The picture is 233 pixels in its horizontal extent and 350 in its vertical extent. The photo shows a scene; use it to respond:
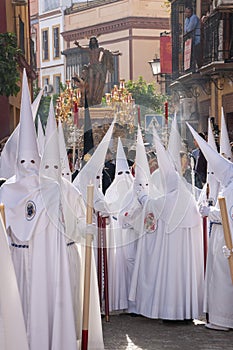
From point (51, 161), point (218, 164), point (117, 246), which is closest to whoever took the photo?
point (51, 161)

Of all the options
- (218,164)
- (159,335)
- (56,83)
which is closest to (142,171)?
(218,164)

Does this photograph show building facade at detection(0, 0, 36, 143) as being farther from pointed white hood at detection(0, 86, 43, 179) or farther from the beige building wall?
pointed white hood at detection(0, 86, 43, 179)

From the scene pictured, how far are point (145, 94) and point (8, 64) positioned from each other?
1027cm

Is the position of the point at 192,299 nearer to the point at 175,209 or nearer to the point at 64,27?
the point at 175,209

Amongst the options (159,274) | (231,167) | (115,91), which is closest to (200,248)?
(159,274)

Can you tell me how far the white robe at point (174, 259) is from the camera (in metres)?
7.79

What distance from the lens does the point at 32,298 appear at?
5.95 meters

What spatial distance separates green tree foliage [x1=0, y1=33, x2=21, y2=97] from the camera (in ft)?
41.8

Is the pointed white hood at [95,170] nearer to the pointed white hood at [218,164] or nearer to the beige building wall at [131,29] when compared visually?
the pointed white hood at [218,164]

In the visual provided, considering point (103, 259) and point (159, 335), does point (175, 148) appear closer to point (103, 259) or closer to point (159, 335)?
point (103, 259)

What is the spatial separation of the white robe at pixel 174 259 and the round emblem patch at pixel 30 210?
6.81ft

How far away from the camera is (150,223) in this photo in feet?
26.5

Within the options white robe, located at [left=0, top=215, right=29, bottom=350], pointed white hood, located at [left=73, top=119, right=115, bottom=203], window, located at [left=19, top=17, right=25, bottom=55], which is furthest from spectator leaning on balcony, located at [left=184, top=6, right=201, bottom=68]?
white robe, located at [left=0, top=215, right=29, bottom=350]

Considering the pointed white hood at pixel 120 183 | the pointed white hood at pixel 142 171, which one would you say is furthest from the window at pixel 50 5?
the pointed white hood at pixel 142 171
